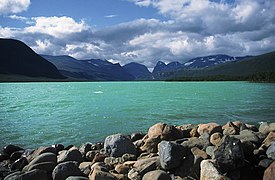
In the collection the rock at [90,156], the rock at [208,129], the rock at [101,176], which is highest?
the rock at [208,129]

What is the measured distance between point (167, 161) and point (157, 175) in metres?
0.78

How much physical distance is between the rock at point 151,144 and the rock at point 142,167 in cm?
188

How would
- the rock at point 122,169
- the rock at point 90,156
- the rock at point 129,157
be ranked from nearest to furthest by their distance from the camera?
the rock at point 122,169 → the rock at point 129,157 → the rock at point 90,156

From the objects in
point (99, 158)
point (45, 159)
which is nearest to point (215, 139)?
point (99, 158)

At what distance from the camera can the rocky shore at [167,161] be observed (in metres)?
9.88

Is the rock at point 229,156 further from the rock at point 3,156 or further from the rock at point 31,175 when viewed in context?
the rock at point 3,156

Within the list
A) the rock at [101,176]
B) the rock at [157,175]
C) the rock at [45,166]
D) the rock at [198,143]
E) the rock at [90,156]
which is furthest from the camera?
the rock at [90,156]

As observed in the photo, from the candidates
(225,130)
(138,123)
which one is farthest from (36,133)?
(225,130)

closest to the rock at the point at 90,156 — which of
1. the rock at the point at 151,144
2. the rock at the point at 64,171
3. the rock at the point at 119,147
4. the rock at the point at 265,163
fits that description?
the rock at the point at 119,147

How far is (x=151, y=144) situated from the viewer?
13359 millimetres

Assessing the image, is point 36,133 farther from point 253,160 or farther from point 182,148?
point 253,160

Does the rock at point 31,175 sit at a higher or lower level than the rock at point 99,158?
higher

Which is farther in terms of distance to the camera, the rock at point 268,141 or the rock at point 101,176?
the rock at point 268,141

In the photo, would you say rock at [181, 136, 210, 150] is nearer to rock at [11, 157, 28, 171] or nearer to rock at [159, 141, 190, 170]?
rock at [159, 141, 190, 170]
